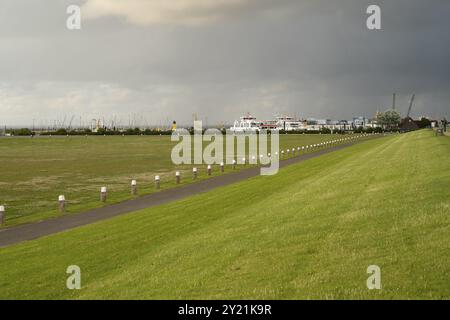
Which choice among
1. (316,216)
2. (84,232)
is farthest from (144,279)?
(84,232)

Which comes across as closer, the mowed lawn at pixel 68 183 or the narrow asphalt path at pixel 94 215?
the narrow asphalt path at pixel 94 215

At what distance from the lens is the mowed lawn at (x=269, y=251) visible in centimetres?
938

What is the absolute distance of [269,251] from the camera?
458 inches

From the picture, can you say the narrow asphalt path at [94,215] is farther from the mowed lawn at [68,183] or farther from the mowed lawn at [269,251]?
the mowed lawn at [269,251]

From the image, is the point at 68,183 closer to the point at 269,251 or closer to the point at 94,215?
the point at 94,215

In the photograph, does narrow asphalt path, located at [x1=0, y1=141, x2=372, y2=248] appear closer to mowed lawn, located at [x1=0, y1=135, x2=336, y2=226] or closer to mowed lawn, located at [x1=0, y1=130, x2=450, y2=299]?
mowed lawn, located at [x1=0, y1=135, x2=336, y2=226]

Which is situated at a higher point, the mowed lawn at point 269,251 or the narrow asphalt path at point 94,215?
the mowed lawn at point 269,251

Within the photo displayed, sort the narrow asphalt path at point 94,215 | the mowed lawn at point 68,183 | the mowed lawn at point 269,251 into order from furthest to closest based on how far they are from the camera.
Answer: the mowed lawn at point 68,183 → the narrow asphalt path at point 94,215 → the mowed lawn at point 269,251

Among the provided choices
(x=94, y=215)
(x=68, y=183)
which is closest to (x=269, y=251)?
Result: (x=94, y=215)

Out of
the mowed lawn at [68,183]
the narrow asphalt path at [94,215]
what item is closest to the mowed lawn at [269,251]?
the narrow asphalt path at [94,215]

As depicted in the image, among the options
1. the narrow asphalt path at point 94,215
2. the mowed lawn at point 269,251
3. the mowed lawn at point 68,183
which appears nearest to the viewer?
the mowed lawn at point 269,251

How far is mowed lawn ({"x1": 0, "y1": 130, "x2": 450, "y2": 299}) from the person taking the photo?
369 inches
